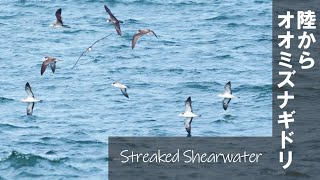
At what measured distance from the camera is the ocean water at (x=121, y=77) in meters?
40.5

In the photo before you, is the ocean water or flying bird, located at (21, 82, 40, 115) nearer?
flying bird, located at (21, 82, 40, 115)

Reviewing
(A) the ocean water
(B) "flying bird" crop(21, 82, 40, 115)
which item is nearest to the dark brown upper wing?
(B) "flying bird" crop(21, 82, 40, 115)

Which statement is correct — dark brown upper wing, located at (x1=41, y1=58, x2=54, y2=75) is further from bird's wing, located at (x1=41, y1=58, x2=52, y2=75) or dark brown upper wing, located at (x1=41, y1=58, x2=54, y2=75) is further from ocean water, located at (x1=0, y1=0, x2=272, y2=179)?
ocean water, located at (x1=0, y1=0, x2=272, y2=179)

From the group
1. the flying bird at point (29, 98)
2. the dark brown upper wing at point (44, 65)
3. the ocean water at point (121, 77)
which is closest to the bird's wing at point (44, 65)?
the dark brown upper wing at point (44, 65)

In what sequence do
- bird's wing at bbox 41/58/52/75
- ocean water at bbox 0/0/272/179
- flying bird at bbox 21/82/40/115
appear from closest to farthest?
flying bird at bbox 21/82/40/115 → bird's wing at bbox 41/58/52/75 → ocean water at bbox 0/0/272/179

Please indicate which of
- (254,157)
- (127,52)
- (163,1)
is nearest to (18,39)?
(127,52)

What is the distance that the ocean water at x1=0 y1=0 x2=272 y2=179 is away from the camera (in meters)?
40.5

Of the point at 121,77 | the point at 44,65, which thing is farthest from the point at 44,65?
the point at 121,77

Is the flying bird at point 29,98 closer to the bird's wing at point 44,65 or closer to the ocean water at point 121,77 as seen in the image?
the bird's wing at point 44,65

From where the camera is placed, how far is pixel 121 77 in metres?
50.2

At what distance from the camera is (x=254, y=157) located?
38.7m

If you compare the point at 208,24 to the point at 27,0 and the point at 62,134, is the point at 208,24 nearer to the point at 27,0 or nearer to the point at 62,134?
the point at 27,0

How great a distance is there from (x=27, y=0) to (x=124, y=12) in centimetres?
572

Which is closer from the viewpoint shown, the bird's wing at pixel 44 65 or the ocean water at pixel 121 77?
the bird's wing at pixel 44 65
